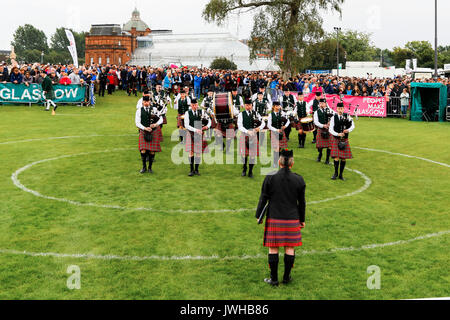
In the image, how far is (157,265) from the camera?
6.64 metres

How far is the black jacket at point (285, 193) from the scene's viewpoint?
6008mm

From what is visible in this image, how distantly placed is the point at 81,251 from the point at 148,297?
1949 millimetres

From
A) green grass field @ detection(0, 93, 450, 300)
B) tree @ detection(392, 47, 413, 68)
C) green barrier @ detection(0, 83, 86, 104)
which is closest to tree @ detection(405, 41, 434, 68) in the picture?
tree @ detection(392, 47, 413, 68)

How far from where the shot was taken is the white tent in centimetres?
9975

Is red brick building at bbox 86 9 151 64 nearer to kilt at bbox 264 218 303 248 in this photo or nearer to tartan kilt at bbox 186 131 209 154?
tartan kilt at bbox 186 131 209 154

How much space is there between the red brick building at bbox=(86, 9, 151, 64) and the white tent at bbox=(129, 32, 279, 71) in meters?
3.52

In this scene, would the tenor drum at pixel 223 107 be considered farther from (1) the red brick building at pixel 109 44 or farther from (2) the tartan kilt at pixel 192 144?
(1) the red brick building at pixel 109 44

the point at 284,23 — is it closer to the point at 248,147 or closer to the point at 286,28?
the point at 286,28

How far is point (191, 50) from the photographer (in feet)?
359

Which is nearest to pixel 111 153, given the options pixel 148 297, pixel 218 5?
pixel 148 297

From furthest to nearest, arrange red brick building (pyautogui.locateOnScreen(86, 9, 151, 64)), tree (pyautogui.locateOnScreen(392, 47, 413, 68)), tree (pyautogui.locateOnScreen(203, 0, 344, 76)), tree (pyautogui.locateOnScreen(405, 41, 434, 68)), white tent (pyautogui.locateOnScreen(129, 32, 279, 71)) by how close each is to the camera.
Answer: red brick building (pyautogui.locateOnScreen(86, 9, 151, 64)) → tree (pyautogui.locateOnScreen(392, 47, 413, 68)) → white tent (pyautogui.locateOnScreen(129, 32, 279, 71)) → tree (pyautogui.locateOnScreen(405, 41, 434, 68)) → tree (pyautogui.locateOnScreen(203, 0, 344, 76))

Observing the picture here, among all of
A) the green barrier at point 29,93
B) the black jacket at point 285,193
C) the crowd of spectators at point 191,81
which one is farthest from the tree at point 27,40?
the black jacket at point 285,193

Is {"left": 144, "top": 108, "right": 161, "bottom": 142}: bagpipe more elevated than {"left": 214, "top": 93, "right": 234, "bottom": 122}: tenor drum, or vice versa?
{"left": 214, "top": 93, "right": 234, "bottom": 122}: tenor drum
